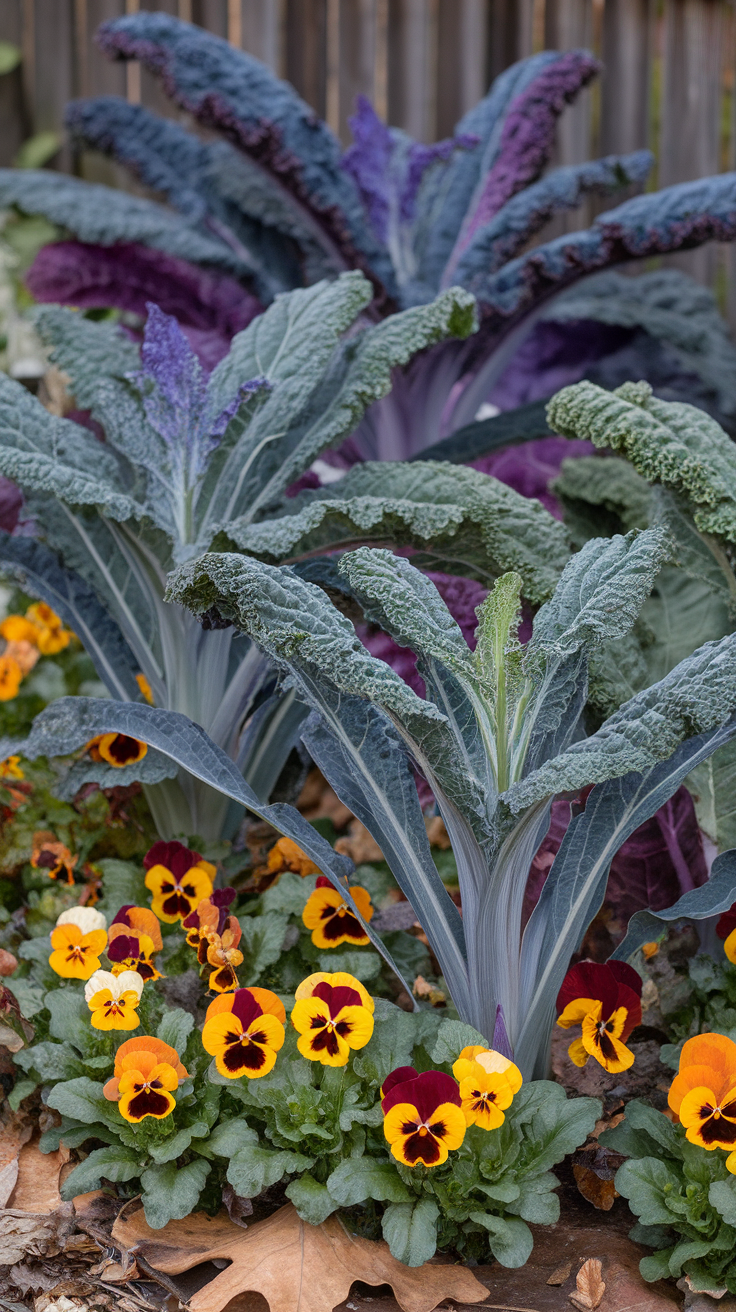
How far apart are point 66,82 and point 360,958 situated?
275 cm

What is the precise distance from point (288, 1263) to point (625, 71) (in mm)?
3488

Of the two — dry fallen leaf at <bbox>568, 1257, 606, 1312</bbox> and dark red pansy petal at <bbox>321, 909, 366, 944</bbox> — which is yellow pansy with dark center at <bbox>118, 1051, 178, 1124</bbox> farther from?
dry fallen leaf at <bbox>568, 1257, 606, 1312</bbox>

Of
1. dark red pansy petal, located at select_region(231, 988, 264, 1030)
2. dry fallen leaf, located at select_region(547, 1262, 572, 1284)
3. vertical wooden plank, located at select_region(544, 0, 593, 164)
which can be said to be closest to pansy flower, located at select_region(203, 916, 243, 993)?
dark red pansy petal, located at select_region(231, 988, 264, 1030)

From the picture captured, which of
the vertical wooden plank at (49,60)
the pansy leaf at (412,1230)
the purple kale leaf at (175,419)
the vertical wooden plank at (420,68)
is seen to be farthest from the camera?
the vertical wooden plank at (420,68)

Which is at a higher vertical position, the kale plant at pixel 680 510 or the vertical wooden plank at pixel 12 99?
the vertical wooden plank at pixel 12 99

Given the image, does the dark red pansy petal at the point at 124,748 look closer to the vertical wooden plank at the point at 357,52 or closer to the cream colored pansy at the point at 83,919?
the cream colored pansy at the point at 83,919

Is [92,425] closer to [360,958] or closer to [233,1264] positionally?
[360,958]

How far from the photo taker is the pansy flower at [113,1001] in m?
1.19

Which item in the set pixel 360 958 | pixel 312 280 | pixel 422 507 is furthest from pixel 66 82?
pixel 360 958

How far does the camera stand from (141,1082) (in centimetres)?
109

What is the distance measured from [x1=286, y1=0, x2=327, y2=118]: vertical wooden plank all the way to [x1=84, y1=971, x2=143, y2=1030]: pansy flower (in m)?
2.77

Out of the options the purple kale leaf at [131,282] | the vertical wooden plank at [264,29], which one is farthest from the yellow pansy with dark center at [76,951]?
the vertical wooden plank at [264,29]

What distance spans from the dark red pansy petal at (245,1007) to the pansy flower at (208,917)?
0.17m

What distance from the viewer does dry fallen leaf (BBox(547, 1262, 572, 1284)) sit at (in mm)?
1068
